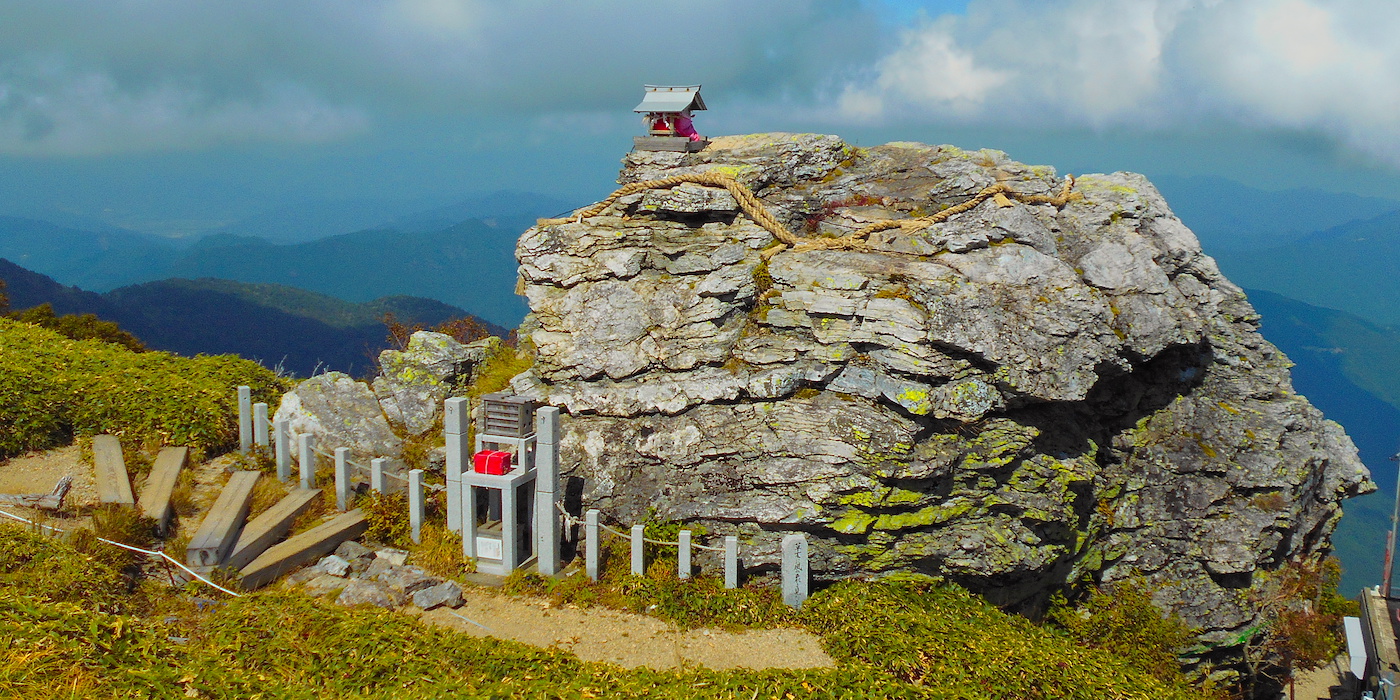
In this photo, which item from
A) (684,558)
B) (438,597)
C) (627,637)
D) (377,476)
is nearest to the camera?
(627,637)

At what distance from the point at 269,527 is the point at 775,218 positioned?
11080 mm

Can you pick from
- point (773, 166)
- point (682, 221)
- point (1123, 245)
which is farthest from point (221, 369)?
point (1123, 245)

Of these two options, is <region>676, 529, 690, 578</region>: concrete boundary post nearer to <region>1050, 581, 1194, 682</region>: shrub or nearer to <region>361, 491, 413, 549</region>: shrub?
<region>361, 491, 413, 549</region>: shrub

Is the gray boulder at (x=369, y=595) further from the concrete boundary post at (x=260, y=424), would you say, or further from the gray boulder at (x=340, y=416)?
the concrete boundary post at (x=260, y=424)

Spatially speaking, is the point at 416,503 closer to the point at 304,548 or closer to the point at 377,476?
the point at 377,476

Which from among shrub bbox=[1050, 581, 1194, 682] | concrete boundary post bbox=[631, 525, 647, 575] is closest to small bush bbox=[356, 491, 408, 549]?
concrete boundary post bbox=[631, 525, 647, 575]

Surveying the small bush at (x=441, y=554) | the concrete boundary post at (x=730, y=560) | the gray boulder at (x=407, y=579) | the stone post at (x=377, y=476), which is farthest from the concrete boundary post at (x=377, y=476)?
the concrete boundary post at (x=730, y=560)

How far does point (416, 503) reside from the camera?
13.0 metres

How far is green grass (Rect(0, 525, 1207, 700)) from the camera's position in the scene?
282 inches

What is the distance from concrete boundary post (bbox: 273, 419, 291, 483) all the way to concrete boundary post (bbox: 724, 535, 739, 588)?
8.38 metres

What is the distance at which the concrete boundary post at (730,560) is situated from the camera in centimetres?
1185

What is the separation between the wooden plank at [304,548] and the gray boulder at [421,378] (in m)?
2.32

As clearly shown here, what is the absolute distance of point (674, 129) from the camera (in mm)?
19203

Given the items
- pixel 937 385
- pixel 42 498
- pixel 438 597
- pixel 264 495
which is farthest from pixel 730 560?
Result: pixel 42 498
